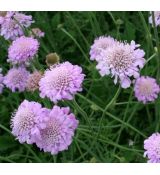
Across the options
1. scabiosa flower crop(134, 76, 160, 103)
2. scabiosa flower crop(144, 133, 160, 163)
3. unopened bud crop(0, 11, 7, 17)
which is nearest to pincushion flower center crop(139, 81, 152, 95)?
scabiosa flower crop(134, 76, 160, 103)

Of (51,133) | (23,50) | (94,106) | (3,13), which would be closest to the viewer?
(51,133)

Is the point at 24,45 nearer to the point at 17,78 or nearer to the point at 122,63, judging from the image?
the point at 17,78

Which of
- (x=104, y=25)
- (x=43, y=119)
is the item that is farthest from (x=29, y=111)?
(x=104, y=25)

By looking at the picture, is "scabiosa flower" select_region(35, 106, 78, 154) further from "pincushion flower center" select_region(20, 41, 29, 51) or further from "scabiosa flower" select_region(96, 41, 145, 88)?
"pincushion flower center" select_region(20, 41, 29, 51)

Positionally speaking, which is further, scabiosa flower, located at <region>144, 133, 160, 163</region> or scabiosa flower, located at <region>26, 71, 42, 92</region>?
scabiosa flower, located at <region>26, 71, 42, 92</region>

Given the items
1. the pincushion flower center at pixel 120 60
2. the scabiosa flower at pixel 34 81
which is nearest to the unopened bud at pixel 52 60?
the scabiosa flower at pixel 34 81

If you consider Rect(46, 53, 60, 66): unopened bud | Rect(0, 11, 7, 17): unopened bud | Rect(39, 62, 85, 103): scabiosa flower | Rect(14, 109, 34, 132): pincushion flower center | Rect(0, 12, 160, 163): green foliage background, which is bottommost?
Rect(0, 12, 160, 163): green foliage background

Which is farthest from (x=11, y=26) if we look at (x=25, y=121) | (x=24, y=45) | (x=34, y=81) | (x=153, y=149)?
(x=153, y=149)
